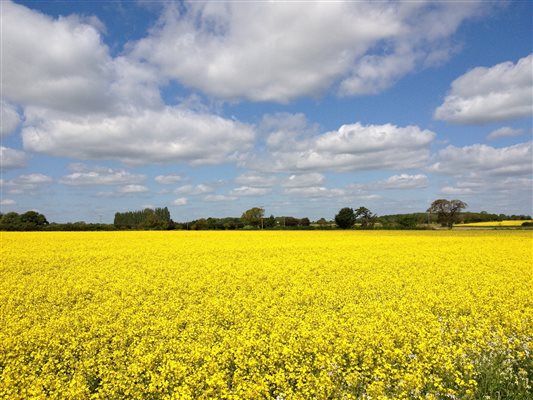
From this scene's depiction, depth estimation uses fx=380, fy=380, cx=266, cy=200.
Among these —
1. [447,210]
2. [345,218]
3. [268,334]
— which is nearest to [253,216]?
[345,218]

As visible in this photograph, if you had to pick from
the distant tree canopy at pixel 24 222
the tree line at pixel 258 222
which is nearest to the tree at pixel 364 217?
the tree line at pixel 258 222

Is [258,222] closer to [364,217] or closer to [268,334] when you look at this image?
[364,217]

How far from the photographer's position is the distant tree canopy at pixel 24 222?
58312 millimetres

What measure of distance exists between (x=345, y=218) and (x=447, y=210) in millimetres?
19687

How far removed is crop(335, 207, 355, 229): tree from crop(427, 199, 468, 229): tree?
1544cm

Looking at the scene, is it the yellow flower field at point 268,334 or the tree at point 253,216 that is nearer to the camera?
the yellow flower field at point 268,334

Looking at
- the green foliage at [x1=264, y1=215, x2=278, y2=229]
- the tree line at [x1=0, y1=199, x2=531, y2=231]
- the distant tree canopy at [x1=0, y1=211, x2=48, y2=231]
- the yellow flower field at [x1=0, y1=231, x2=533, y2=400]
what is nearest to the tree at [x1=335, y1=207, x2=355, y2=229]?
the tree line at [x1=0, y1=199, x2=531, y2=231]

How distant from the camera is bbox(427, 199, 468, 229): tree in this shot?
73188 millimetres

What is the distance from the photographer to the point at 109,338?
29.1ft

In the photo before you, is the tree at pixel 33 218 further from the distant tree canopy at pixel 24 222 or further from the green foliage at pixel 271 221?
the green foliage at pixel 271 221

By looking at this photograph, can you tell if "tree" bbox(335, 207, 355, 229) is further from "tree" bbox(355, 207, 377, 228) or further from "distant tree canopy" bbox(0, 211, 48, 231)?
"distant tree canopy" bbox(0, 211, 48, 231)

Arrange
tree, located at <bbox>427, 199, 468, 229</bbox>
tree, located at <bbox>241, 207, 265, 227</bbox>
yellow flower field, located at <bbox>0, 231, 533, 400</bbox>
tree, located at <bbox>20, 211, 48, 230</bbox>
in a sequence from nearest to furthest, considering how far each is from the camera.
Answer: yellow flower field, located at <bbox>0, 231, 533, 400</bbox> → tree, located at <bbox>20, 211, 48, 230</bbox> → tree, located at <bbox>427, 199, 468, 229</bbox> → tree, located at <bbox>241, 207, 265, 227</bbox>

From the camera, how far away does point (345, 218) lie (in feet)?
263

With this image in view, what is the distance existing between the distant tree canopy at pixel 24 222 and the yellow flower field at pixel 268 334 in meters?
47.3
